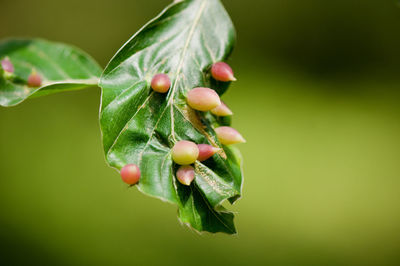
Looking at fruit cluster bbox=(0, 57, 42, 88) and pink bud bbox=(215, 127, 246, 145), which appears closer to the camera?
pink bud bbox=(215, 127, 246, 145)

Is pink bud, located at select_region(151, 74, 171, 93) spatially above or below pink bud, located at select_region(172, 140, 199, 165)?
above

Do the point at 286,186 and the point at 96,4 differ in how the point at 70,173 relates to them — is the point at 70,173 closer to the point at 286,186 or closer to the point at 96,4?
the point at 96,4

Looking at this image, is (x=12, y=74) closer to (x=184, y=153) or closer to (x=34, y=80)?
(x=34, y=80)

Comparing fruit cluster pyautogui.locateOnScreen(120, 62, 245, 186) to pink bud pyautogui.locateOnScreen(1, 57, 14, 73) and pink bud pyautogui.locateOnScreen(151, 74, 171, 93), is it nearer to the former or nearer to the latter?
pink bud pyautogui.locateOnScreen(151, 74, 171, 93)

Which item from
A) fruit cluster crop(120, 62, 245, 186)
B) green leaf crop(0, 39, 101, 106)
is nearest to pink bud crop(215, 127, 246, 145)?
fruit cluster crop(120, 62, 245, 186)

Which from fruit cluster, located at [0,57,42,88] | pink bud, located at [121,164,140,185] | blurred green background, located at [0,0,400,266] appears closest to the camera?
pink bud, located at [121,164,140,185]

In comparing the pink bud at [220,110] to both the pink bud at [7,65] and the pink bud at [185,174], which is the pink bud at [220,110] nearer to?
the pink bud at [185,174]
